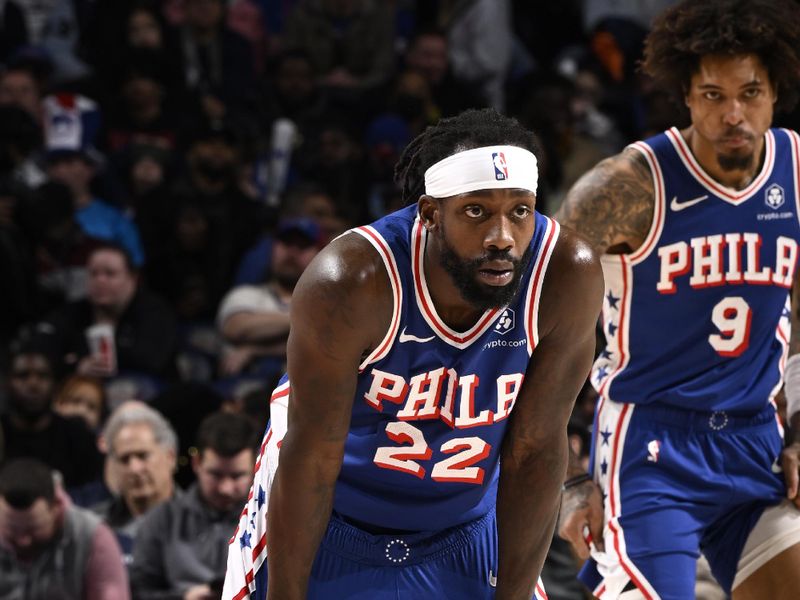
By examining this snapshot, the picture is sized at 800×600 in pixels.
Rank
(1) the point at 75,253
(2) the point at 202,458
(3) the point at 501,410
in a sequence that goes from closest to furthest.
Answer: (3) the point at 501,410
(2) the point at 202,458
(1) the point at 75,253

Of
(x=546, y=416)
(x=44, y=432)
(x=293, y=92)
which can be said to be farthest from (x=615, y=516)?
(x=293, y=92)

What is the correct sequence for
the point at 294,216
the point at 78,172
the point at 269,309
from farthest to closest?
the point at 78,172 → the point at 294,216 → the point at 269,309

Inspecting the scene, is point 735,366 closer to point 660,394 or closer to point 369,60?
point 660,394

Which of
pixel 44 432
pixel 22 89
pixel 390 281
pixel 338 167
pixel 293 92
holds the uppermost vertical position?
pixel 293 92

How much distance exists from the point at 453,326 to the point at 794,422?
1262mm

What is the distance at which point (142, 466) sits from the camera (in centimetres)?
633

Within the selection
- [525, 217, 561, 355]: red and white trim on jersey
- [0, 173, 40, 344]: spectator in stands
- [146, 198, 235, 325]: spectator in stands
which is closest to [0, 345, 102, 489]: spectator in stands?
[0, 173, 40, 344]: spectator in stands

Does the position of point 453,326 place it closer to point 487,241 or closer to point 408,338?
point 408,338

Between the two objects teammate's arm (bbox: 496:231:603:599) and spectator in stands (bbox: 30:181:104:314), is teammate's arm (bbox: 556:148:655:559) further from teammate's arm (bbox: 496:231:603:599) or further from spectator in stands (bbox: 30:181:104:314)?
spectator in stands (bbox: 30:181:104:314)

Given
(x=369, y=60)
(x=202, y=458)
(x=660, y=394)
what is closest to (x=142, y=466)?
(x=202, y=458)

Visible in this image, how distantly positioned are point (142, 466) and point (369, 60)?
176 inches

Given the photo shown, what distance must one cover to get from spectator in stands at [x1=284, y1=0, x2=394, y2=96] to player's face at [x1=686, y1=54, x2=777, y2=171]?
6168 millimetres

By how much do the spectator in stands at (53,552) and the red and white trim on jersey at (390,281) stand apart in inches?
119

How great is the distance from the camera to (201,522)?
5906 mm
